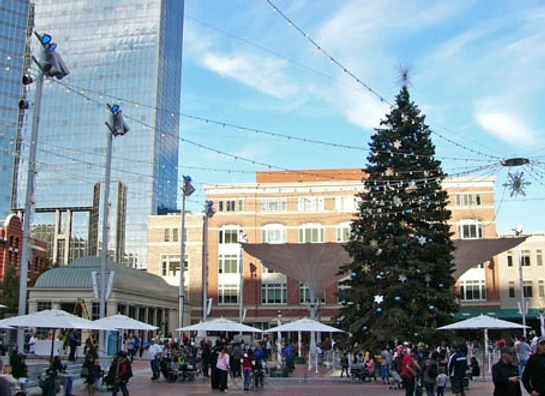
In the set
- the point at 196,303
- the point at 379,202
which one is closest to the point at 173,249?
the point at 196,303

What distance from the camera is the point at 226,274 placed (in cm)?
7050

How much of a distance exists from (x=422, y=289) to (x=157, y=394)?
584 inches

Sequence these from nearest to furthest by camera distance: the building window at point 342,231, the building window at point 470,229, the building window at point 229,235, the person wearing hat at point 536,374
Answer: the person wearing hat at point 536,374, the building window at point 470,229, the building window at point 342,231, the building window at point 229,235

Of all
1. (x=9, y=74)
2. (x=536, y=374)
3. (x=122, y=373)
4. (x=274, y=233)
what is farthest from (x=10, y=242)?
(x=536, y=374)

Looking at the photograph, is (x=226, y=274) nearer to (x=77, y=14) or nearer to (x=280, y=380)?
(x=280, y=380)

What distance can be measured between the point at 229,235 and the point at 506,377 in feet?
203

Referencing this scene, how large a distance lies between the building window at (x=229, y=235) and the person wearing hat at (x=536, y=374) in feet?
203

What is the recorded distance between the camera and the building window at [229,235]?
2766 inches

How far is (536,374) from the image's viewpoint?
8.55 m

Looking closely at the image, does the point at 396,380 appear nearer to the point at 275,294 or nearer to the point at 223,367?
the point at 223,367

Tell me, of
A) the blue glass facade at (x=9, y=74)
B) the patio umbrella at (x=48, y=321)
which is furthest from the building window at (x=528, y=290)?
the blue glass facade at (x=9, y=74)

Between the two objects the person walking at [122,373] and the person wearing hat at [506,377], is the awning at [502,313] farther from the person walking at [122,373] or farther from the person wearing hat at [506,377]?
the person wearing hat at [506,377]

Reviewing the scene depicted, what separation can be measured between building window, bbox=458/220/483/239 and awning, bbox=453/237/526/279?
96.7ft

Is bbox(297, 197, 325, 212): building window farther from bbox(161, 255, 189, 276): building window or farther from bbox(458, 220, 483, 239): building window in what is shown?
bbox(458, 220, 483, 239): building window
